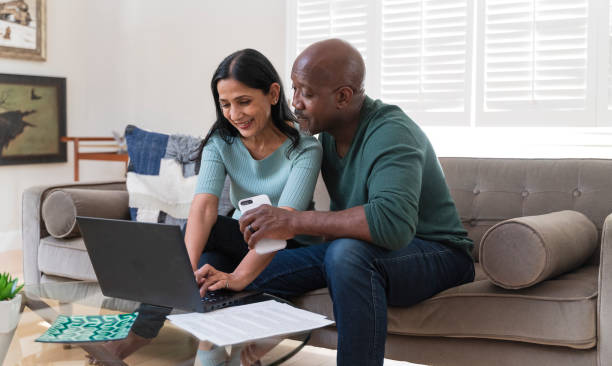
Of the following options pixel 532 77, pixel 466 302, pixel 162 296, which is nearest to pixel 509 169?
pixel 466 302

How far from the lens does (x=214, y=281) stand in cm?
151

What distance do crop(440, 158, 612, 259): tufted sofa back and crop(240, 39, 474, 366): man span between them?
0.42 metres

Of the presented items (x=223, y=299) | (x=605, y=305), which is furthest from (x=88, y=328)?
(x=605, y=305)

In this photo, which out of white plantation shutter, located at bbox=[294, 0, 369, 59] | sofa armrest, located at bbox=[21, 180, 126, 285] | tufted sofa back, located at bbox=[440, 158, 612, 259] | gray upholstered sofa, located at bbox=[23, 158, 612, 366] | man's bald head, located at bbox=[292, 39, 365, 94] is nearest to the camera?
gray upholstered sofa, located at bbox=[23, 158, 612, 366]

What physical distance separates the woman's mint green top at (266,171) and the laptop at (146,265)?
376 millimetres

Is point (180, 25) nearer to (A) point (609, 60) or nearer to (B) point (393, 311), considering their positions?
(A) point (609, 60)

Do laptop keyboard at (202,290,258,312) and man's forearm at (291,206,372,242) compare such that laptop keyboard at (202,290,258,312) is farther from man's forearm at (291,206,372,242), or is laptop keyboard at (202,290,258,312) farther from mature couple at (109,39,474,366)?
man's forearm at (291,206,372,242)

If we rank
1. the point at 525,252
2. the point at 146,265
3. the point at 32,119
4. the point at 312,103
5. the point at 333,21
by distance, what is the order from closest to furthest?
the point at 146,265, the point at 525,252, the point at 312,103, the point at 333,21, the point at 32,119

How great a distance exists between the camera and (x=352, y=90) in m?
1.66

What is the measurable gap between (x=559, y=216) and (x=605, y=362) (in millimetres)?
450

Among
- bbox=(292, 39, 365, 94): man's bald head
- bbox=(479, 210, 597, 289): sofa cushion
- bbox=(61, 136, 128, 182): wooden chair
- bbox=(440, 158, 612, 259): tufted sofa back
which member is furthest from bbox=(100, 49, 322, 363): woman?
bbox=(61, 136, 128, 182): wooden chair

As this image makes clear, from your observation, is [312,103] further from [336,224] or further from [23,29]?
[23,29]

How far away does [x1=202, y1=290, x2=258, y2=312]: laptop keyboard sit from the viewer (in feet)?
4.49

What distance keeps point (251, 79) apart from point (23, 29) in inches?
117
